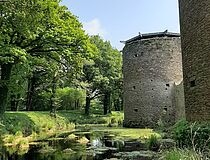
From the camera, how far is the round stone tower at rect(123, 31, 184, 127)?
22203 millimetres

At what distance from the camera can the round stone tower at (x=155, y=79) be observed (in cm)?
2220

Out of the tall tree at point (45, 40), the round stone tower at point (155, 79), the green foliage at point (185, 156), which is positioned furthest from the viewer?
the round stone tower at point (155, 79)

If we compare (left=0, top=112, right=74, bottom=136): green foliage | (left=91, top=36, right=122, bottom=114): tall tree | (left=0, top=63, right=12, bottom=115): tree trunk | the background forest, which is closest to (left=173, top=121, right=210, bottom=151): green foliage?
the background forest

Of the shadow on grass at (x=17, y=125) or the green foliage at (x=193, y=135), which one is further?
the shadow on grass at (x=17, y=125)

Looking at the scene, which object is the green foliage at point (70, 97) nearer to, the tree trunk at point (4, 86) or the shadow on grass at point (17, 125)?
the shadow on grass at point (17, 125)

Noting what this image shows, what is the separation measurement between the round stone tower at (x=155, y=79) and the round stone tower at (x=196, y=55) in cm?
1147

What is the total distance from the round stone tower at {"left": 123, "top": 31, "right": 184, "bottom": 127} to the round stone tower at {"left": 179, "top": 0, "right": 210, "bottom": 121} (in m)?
11.5

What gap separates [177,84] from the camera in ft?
73.1

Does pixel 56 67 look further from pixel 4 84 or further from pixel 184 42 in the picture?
pixel 184 42

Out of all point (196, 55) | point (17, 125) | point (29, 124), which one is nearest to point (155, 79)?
point (29, 124)

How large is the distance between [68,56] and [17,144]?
589 cm

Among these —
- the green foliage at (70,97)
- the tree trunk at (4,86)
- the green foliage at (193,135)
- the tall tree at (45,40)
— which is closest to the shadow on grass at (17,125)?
the tree trunk at (4,86)

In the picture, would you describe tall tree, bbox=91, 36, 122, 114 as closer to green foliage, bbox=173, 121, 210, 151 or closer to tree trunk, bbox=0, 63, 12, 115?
tree trunk, bbox=0, 63, 12, 115

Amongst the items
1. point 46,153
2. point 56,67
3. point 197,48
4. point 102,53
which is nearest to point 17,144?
point 46,153
